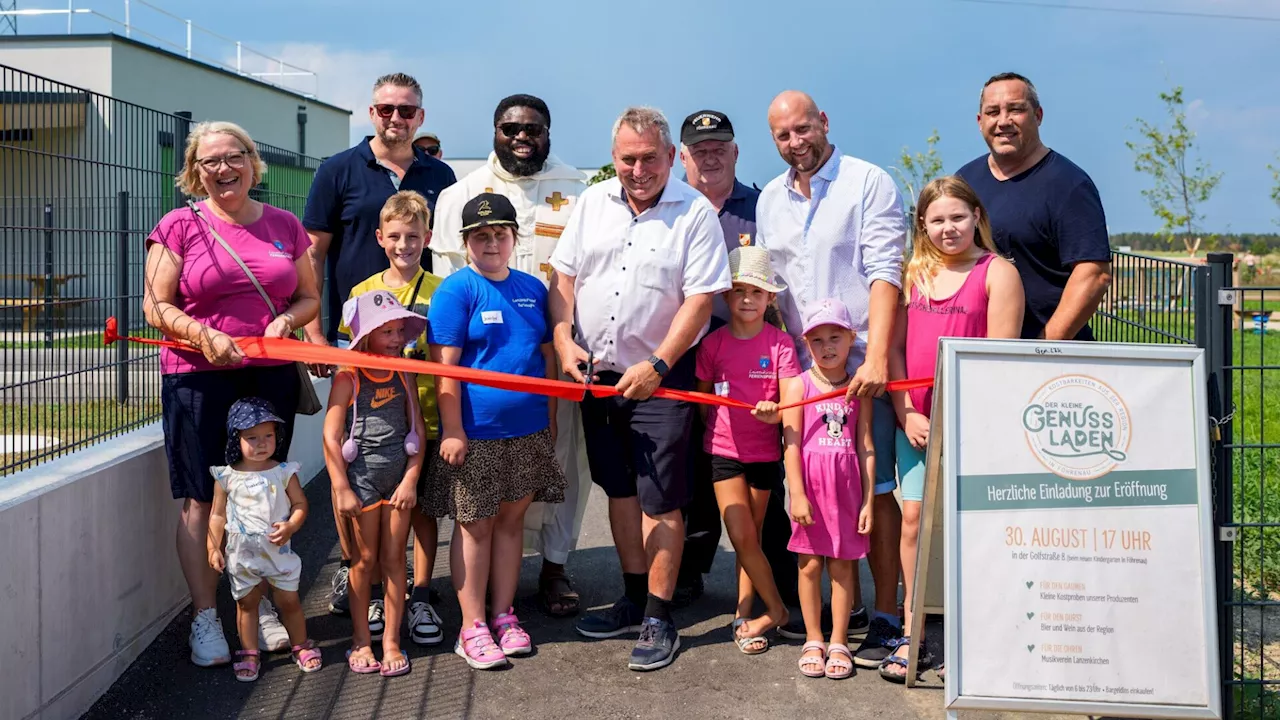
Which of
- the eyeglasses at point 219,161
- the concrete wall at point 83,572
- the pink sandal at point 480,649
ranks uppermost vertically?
the eyeglasses at point 219,161

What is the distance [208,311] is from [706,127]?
8.57 ft

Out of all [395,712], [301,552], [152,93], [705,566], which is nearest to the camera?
[395,712]

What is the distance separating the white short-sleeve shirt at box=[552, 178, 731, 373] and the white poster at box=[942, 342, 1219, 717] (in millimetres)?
1423

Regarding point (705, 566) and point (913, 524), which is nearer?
point (913, 524)

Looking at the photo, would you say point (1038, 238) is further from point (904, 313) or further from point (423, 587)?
point (423, 587)

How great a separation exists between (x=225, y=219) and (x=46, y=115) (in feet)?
2.75

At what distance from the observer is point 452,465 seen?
516cm

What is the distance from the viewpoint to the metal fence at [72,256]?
4.55 m

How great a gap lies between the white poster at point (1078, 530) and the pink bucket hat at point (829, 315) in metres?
0.84

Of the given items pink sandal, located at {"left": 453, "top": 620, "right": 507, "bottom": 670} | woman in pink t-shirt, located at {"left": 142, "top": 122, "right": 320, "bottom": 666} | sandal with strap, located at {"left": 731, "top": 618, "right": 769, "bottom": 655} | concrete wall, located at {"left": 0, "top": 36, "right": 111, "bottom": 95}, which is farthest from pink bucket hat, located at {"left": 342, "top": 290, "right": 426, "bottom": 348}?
concrete wall, located at {"left": 0, "top": 36, "right": 111, "bottom": 95}

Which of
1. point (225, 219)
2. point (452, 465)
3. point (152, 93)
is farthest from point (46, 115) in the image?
point (152, 93)

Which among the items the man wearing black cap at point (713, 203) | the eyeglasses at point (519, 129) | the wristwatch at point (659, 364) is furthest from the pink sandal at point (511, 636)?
the eyeglasses at point (519, 129)

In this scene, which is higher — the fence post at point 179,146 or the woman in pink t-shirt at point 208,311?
the fence post at point 179,146

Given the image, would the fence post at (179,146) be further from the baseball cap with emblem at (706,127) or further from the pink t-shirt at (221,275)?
the baseball cap with emblem at (706,127)
